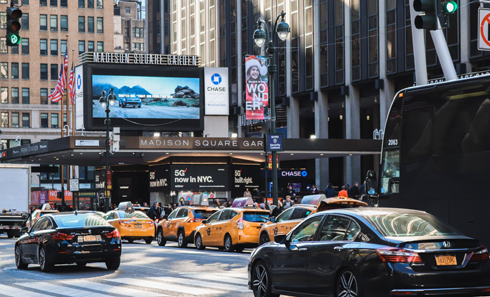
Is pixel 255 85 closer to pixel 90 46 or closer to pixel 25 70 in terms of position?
pixel 90 46

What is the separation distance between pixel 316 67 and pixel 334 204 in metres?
43.8

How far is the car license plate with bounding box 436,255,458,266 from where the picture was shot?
30.9ft

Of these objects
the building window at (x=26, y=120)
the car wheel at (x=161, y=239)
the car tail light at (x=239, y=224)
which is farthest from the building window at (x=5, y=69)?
the car tail light at (x=239, y=224)

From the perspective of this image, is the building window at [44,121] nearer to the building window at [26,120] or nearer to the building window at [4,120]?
the building window at [26,120]

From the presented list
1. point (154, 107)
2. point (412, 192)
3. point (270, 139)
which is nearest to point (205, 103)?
point (154, 107)

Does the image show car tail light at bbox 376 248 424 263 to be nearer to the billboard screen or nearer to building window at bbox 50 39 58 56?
the billboard screen

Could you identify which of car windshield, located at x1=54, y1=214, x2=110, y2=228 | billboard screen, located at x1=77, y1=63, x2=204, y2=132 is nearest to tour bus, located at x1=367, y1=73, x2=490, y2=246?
car windshield, located at x1=54, y1=214, x2=110, y2=228

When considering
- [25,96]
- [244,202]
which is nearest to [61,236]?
[244,202]

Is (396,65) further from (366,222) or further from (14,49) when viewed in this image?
(14,49)

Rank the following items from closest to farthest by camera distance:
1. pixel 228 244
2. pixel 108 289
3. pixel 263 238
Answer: pixel 108 289 < pixel 263 238 < pixel 228 244

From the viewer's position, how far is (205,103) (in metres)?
55.5

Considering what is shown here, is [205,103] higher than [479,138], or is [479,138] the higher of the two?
[205,103]

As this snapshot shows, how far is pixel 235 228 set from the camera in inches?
1001

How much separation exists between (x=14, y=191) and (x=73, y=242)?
73.9ft
